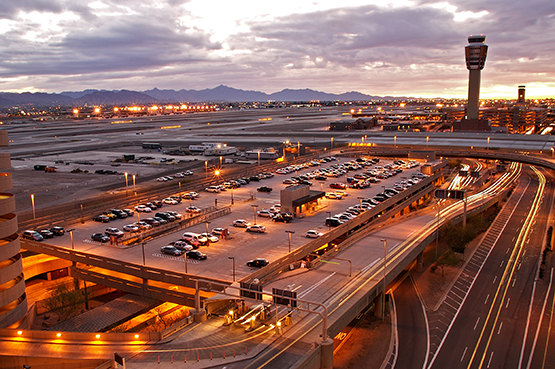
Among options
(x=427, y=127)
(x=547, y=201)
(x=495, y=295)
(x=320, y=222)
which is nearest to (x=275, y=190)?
(x=320, y=222)

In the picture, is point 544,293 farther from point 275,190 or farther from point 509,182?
point 509,182

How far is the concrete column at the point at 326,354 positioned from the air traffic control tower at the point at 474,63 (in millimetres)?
187684

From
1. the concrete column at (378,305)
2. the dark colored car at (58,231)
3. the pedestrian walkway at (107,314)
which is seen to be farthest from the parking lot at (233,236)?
the concrete column at (378,305)

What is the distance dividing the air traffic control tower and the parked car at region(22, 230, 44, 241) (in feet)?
603

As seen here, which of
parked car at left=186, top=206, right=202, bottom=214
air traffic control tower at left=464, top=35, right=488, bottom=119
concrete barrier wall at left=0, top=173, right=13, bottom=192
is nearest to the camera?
concrete barrier wall at left=0, top=173, right=13, bottom=192

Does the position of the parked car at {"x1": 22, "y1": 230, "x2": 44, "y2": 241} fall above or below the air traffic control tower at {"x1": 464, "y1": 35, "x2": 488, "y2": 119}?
below

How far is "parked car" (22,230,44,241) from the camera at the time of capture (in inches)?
1681

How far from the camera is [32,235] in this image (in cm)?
4300

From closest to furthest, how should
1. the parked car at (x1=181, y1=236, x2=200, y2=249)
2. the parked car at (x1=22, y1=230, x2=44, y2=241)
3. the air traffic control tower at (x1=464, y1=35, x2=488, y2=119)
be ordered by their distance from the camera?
the parked car at (x1=181, y1=236, x2=200, y2=249)
the parked car at (x1=22, y1=230, x2=44, y2=241)
the air traffic control tower at (x1=464, y1=35, x2=488, y2=119)

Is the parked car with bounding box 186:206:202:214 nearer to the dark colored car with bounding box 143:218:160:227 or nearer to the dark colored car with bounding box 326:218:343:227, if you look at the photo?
the dark colored car with bounding box 143:218:160:227

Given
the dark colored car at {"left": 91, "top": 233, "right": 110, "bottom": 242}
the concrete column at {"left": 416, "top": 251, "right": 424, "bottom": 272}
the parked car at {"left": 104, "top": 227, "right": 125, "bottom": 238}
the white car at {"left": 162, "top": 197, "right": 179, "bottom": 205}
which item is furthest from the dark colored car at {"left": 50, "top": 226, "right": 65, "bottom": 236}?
the concrete column at {"left": 416, "top": 251, "right": 424, "bottom": 272}

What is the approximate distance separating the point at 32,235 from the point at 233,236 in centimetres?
2042

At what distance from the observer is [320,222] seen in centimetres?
4769

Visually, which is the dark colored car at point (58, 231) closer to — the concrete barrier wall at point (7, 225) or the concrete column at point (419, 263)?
the concrete barrier wall at point (7, 225)
